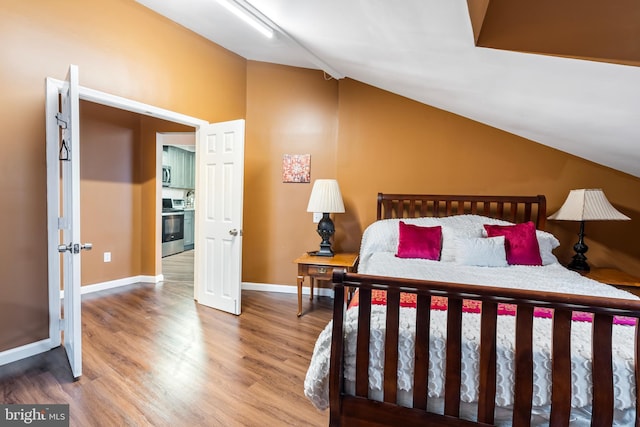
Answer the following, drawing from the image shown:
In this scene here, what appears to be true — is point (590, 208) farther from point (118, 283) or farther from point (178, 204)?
point (178, 204)

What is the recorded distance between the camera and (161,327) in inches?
116

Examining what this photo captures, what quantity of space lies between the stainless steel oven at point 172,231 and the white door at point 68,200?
140 inches

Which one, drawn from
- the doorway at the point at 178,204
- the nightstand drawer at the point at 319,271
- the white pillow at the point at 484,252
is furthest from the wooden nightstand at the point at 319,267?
the doorway at the point at 178,204

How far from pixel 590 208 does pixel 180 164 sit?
695cm

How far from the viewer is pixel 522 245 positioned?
108 inches

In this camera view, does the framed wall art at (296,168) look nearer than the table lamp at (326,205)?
No

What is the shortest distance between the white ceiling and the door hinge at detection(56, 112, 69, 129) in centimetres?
127

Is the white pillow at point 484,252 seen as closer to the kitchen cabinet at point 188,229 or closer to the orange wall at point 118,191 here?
the orange wall at point 118,191

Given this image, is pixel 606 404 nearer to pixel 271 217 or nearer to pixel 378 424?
pixel 378 424

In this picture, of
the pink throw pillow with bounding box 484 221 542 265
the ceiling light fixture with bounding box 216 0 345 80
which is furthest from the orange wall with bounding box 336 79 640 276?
the ceiling light fixture with bounding box 216 0 345 80

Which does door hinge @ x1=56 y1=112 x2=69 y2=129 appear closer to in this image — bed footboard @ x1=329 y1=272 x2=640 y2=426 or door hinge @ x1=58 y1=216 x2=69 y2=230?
door hinge @ x1=58 y1=216 x2=69 y2=230

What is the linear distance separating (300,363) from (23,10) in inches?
124

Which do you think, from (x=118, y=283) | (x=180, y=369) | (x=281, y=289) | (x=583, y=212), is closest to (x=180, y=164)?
(x=118, y=283)

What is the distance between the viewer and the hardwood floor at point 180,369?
5.95 ft
